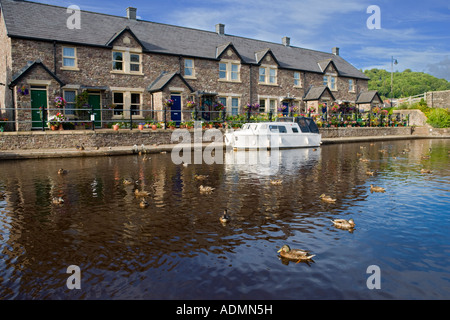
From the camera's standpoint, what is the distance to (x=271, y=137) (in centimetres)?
2281

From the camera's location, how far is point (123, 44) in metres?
28.1

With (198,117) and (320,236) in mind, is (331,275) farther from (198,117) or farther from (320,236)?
(198,117)

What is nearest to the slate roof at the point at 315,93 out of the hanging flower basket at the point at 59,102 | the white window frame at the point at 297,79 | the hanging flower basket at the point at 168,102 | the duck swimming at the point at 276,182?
the white window frame at the point at 297,79

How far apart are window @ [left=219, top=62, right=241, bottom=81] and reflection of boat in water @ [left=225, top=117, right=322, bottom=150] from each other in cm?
1162

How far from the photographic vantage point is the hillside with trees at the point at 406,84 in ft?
303

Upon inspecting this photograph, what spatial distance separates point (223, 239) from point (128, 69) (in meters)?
25.4

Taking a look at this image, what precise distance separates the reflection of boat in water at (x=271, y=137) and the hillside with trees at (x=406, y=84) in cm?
7584

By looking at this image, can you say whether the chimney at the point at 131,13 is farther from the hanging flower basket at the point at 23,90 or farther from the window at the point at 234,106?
the hanging flower basket at the point at 23,90

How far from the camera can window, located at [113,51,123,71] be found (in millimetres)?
27953

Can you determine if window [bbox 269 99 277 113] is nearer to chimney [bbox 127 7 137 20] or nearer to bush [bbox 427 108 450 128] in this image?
chimney [bbox 127 7 137 20]

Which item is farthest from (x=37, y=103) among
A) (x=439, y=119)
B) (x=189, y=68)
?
(x=439, y=119)

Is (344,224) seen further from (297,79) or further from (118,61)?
(297,79)

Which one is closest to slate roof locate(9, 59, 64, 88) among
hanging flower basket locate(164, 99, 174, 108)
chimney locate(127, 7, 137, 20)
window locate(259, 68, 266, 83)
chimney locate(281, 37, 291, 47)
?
hanging flower basket locate(164, 99, 174, 108)
